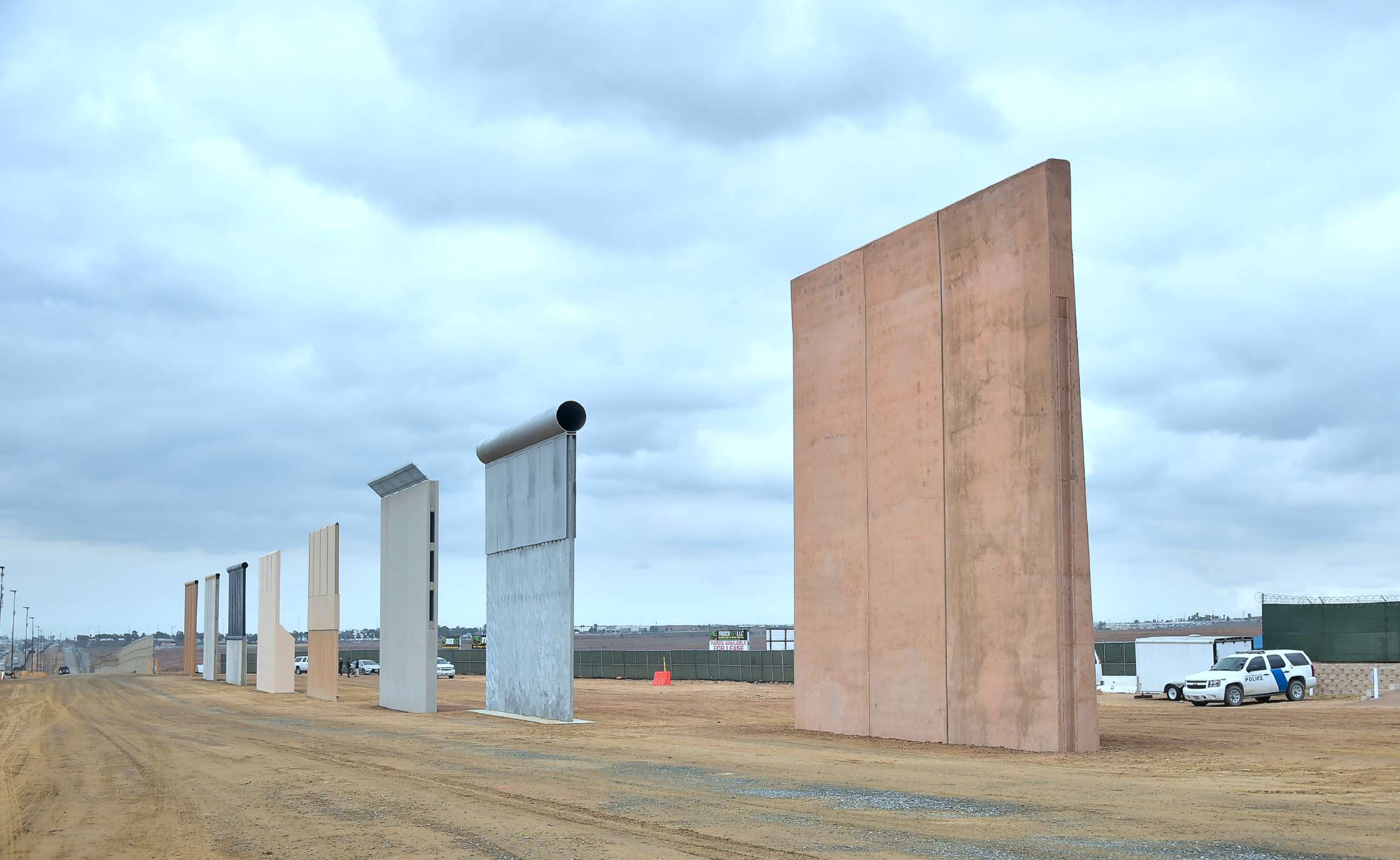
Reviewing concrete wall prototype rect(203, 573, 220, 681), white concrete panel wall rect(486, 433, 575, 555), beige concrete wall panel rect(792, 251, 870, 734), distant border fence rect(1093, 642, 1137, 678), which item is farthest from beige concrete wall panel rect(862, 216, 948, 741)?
concrete wall prototype rect(203, 573, 220, 681)

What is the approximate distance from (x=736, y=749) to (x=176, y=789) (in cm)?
887

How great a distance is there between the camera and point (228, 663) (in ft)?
→ 225

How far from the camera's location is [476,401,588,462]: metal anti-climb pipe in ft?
94.2

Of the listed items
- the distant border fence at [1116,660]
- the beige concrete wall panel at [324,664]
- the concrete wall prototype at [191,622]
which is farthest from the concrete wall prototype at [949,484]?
the concrete wall prototype at [191,622]

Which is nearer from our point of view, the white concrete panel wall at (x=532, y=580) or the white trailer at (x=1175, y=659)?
the white concrete panel wall at (x=532, y=580)

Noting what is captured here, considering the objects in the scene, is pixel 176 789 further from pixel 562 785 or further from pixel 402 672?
pixel 402 672

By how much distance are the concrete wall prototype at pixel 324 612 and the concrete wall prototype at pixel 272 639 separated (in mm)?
6388

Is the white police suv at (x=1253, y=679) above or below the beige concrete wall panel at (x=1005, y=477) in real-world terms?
below

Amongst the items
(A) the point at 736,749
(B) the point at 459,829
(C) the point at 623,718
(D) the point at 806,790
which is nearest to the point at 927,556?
(A) the point at 736,749

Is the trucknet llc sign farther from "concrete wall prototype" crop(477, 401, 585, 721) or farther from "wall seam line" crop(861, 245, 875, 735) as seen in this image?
"wall seam line" crop(861, 245, 875, 735)

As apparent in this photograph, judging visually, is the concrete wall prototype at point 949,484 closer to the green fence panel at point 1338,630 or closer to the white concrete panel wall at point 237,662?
the green fence panel at point 1338,630

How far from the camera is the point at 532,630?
30312 millimetres

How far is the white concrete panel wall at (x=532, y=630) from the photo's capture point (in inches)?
1119

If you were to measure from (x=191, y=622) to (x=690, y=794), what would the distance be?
296 ft
